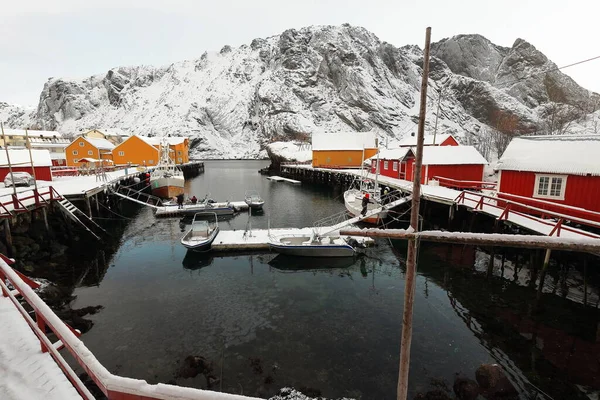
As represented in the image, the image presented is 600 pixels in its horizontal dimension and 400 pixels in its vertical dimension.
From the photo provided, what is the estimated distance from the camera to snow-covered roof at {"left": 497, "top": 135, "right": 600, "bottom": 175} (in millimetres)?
18256

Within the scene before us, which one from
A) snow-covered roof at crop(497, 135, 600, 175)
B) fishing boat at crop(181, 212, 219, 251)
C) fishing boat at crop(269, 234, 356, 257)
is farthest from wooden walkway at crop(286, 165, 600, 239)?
fishing boat at crop(181, 212, 219, 251)

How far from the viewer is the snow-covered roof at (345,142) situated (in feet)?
219

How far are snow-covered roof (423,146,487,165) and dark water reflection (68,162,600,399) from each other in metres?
13.9

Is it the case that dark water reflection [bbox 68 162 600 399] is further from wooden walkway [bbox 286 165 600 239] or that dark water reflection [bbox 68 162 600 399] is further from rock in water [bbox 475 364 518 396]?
wooden walkway [bbox 286 165 600 239]

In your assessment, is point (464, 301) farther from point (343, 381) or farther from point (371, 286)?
point (343, 381)

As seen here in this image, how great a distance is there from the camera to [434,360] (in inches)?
424

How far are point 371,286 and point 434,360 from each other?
5913mm

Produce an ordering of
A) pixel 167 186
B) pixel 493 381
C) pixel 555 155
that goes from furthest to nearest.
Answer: pixel 167 186
pixel 555 155
pixel 493 381

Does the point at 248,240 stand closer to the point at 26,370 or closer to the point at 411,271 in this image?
the point at 26,370

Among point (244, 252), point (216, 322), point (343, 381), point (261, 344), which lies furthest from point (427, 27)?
point (244, 252)

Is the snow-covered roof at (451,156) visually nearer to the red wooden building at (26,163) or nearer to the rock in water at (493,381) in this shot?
the rock in water at (493,381)

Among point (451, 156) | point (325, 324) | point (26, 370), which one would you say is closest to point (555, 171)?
point (451, 156)

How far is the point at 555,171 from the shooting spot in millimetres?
18641

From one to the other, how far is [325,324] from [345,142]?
5832 cm
